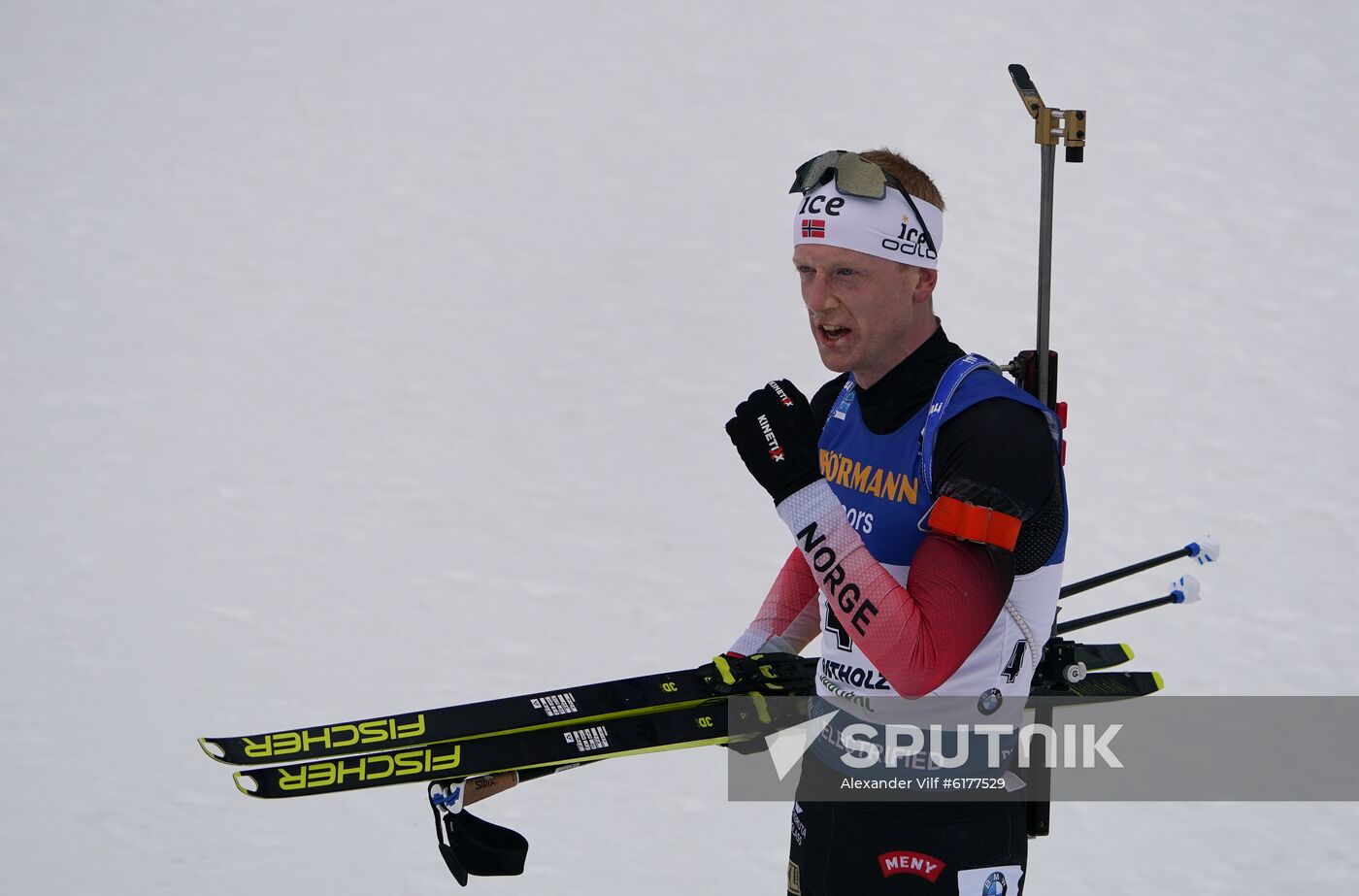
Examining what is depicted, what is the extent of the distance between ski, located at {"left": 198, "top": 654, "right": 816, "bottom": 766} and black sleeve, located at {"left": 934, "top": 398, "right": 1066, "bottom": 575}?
0.74 meters

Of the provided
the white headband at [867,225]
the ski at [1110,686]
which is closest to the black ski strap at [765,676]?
the ski at [1110,686]

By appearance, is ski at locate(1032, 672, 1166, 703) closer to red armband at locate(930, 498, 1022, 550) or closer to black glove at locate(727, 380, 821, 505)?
red armband at locate(930, 498, 1022, 550)

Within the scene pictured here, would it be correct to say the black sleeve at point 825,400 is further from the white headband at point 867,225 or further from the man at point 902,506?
the white headband at point 867,225

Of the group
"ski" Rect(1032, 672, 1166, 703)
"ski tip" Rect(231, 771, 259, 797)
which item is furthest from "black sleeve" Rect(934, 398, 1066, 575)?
"ski tip" Rect(231, 771, 259, 797)

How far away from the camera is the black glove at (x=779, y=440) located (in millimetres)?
2521

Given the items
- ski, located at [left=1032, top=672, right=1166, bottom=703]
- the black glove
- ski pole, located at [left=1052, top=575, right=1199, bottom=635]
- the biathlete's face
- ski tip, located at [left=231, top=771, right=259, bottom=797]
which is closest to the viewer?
the black glove

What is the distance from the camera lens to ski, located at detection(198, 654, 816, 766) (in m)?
3.00

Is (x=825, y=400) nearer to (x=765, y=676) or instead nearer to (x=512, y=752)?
(x=765, y=676)

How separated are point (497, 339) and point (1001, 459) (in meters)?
5.47

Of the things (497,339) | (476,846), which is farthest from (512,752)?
(497,339)

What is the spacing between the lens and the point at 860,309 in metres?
2.69

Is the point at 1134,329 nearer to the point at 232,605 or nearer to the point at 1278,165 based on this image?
the point at 1278,165

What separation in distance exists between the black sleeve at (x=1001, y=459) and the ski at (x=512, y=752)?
2.72 feet

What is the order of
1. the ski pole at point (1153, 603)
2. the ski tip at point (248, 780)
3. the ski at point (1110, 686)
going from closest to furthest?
the ski tip at point (248, 780) < the ski at point (1110, 686) < the ski pole at point (1153, 603)
